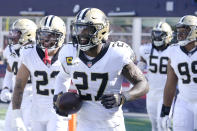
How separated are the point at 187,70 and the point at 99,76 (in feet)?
5.78

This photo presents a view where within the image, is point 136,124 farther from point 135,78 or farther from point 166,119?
point 135,78

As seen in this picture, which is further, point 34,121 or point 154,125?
point 154,125

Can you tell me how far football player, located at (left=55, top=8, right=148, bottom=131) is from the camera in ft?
12.4

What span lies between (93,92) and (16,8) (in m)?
16.5

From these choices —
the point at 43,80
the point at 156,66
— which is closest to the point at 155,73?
the point at 156,66

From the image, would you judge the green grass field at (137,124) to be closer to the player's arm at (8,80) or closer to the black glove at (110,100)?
the player's arm at (8,80)

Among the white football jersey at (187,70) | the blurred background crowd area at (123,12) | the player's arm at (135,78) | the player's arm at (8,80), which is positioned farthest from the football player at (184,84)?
the blurred background crowd area at (123,12)

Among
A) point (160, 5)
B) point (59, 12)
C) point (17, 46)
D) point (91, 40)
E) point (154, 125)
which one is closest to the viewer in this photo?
point (91, 40)

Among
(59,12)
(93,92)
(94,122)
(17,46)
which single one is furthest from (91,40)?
(59,12)

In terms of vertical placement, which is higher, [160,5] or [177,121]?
[160,5]

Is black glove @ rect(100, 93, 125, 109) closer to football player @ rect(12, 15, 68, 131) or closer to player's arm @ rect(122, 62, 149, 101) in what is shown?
player's arm @ rect(122, 62, 149, 101)

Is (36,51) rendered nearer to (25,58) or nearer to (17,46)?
(25,58)

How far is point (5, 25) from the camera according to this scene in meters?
20.1

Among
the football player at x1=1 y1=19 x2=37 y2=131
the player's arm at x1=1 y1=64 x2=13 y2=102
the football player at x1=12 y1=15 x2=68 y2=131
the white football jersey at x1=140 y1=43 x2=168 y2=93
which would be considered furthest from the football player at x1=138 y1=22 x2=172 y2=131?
the football player at x1=12 y1=15 x2=68 y2=131
